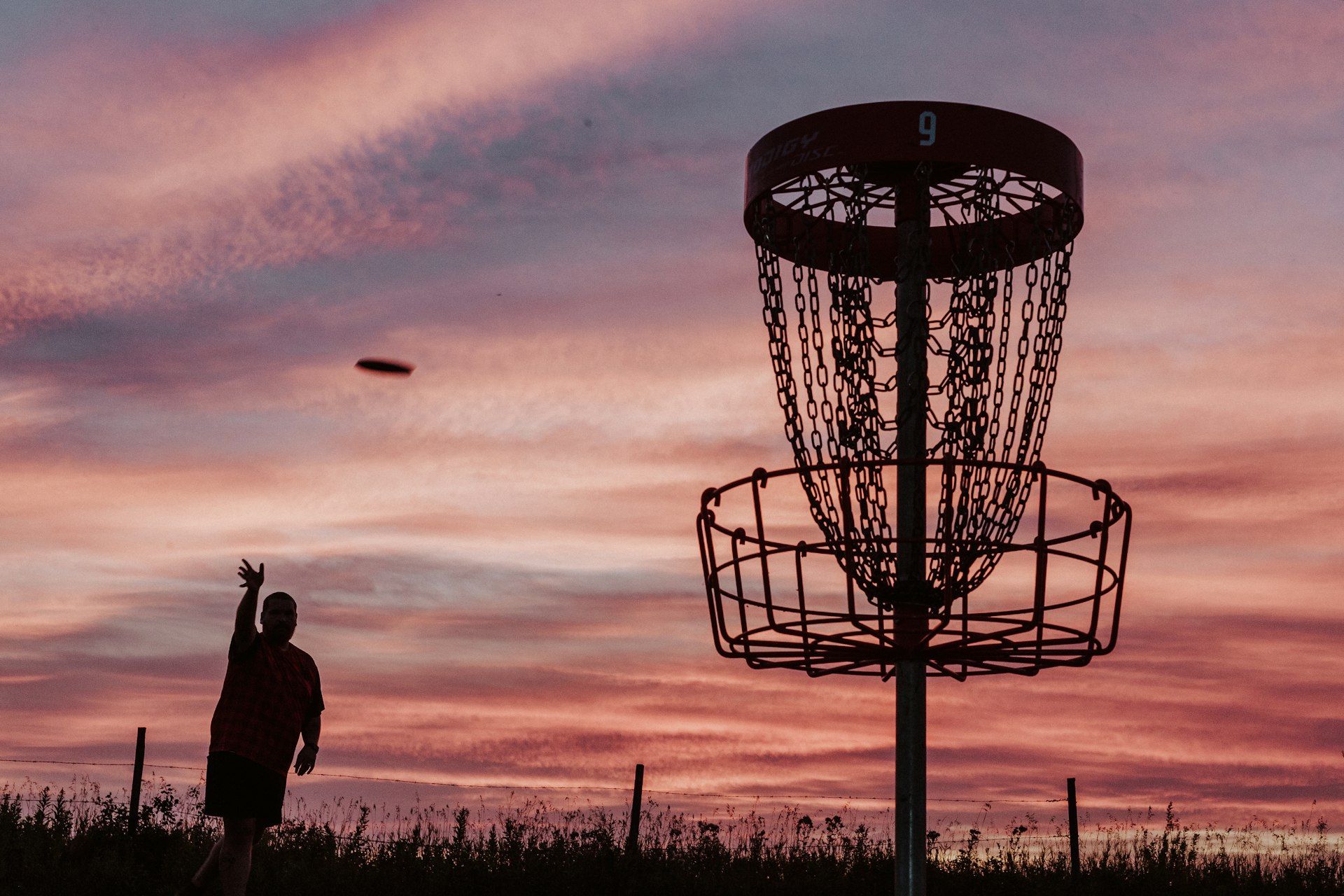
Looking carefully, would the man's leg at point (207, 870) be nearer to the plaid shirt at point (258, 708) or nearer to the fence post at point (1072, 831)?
the plaid shirt at point (258, 708)

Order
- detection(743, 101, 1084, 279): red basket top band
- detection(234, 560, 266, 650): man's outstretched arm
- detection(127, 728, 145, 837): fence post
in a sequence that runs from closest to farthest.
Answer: detection(743, 101, 1084, 279): red basket top band, detection(234, 560, 266, 650): man's outstretched arm, detection(127, 728, 145, 837): fence post

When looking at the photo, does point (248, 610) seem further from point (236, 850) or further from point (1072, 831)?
point (1072, 831)

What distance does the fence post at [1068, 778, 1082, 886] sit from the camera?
45.0ft

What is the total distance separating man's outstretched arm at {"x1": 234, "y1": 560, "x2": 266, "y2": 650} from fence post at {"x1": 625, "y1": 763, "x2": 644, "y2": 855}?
17.5 feet

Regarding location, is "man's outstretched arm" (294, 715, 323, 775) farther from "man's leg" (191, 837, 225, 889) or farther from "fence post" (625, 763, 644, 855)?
"fence post" (625, 763, 644, 855)

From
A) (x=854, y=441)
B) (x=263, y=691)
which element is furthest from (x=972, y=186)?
(x=263, y=691)

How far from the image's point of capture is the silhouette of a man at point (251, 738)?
8305 mm

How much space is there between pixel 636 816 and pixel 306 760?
18.8ft

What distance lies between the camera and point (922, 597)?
5488 mm

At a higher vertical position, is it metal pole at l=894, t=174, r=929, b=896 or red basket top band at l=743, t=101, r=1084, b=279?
red basket top band at l=743, t=101, r=1084, b=279

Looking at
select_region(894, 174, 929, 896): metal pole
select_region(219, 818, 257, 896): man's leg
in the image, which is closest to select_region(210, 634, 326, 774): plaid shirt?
select_region(219, 818, 257, 896): man's leg

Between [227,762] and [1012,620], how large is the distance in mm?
5171

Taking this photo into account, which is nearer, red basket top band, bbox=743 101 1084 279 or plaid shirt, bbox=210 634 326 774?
red basket top band, bbox=743 101 1084 279

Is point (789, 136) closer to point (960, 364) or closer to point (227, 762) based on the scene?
point (960, 364)
